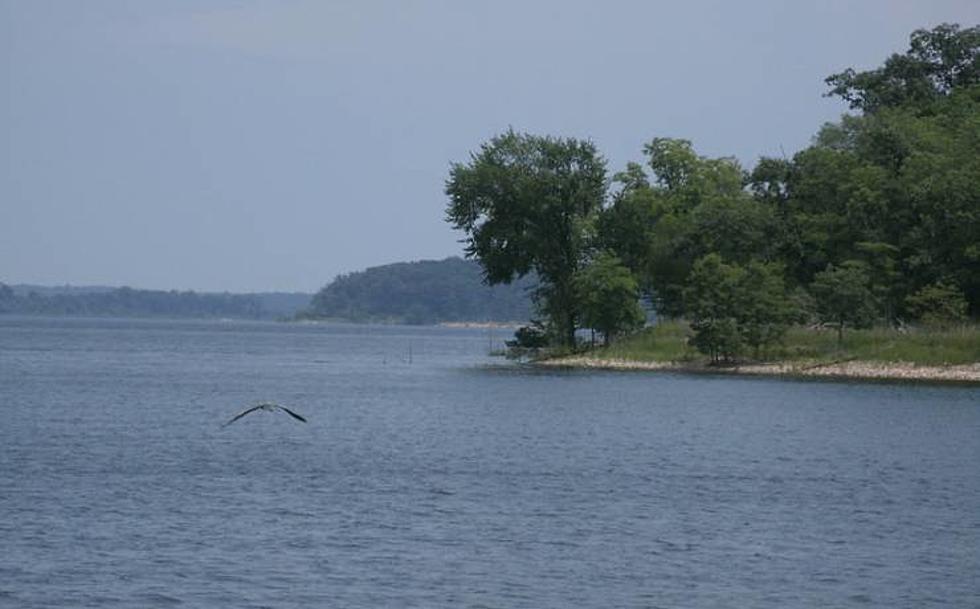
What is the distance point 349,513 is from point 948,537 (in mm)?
12244

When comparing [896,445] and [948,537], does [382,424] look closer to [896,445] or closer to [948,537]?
[896,445]

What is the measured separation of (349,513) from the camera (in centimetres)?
3253

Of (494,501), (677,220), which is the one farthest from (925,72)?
(494,501)

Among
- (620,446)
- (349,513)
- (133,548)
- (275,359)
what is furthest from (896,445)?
(275,359)

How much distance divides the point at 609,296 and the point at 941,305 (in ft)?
62.3

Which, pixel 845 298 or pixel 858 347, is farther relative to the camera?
pixel 858 347

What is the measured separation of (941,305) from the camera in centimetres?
8338

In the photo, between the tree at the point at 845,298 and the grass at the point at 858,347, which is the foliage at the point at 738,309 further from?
the tree at the point at 845,298

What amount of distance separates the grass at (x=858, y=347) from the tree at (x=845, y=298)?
0.89 m

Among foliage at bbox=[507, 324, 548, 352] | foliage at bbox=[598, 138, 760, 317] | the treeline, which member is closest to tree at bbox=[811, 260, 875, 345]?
the treeline

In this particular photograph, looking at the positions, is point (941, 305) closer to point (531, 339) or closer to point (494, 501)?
point (531, 339)

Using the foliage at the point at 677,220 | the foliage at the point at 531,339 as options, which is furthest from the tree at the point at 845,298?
the foliage at the point at 531,339

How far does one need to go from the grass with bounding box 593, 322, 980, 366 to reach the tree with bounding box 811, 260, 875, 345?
2.92 ft

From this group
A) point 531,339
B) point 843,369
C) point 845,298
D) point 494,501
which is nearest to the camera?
point 494,501
